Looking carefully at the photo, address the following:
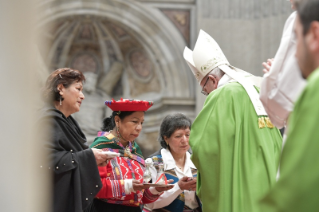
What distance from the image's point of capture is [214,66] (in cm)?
360

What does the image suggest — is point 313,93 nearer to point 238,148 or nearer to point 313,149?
point 313,149

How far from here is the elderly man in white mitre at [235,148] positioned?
2.91m

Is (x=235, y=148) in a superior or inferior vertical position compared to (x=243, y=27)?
inferior

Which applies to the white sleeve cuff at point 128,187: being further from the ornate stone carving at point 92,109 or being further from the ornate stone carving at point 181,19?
the ornate stone carving at point 181,19

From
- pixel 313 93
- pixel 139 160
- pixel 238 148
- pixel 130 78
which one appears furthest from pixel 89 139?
pixel 313 93

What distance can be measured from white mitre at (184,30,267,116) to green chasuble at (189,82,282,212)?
48 mm

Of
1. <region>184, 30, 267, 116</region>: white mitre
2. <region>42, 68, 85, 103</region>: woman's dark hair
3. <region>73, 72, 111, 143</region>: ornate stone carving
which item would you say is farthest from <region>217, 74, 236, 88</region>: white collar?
<region>73, 72, 111, 143</region>: ornate stone carving

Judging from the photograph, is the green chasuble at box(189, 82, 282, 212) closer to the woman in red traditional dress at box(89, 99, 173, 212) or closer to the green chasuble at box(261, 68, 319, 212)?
the woman in red traditional dress at box(89, 99, 173, 212)

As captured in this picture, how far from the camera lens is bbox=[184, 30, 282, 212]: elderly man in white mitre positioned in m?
2.91

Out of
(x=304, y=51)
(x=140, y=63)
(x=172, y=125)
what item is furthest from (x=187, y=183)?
(x=140, y=63)

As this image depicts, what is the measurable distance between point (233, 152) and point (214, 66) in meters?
0.83

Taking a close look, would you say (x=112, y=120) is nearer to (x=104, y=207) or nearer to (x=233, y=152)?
(x=104, y=207)

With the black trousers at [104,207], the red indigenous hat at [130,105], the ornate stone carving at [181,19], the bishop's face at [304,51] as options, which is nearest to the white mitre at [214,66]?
the red indigenous hat at [130,105]

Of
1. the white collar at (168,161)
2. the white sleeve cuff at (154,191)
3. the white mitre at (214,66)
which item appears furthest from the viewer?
the white collar at (168,161)
